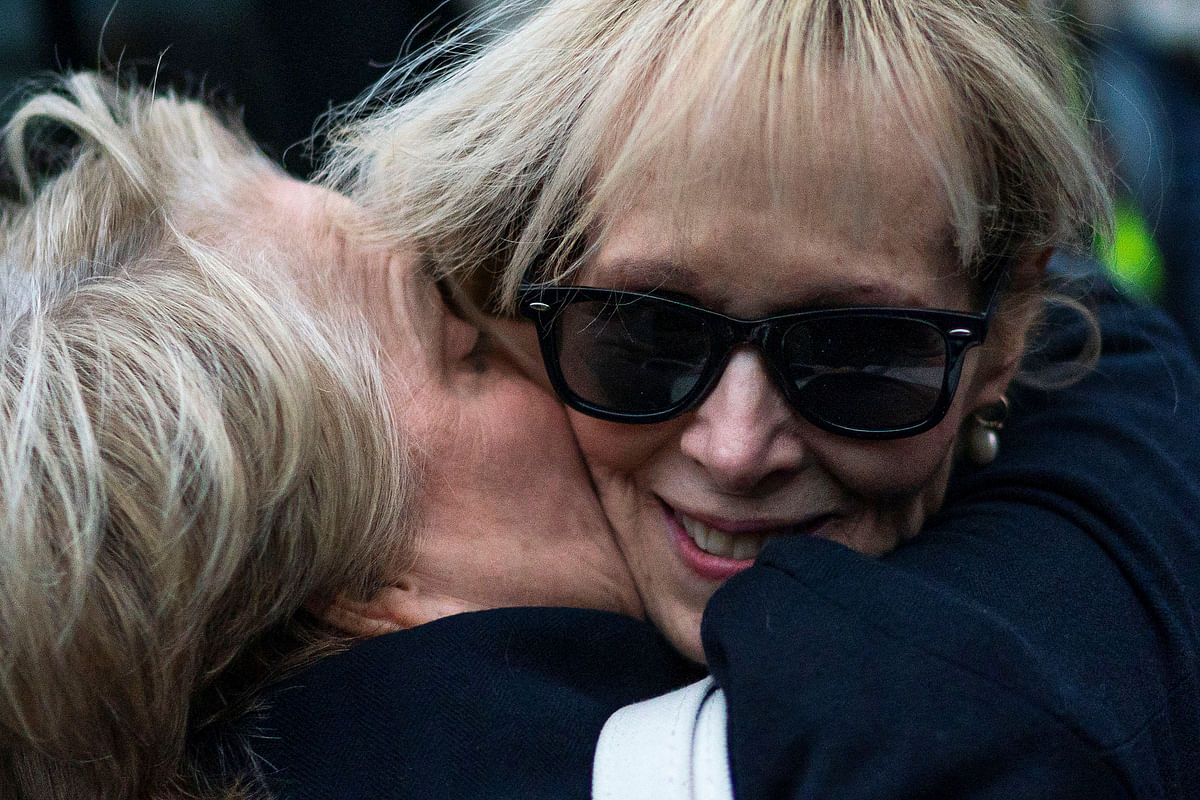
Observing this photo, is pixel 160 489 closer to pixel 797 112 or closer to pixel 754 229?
pixel 754 229

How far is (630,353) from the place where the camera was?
1.49 m

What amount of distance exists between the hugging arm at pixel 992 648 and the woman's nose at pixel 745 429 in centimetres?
16

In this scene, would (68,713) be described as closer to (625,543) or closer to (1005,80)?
(625,543)

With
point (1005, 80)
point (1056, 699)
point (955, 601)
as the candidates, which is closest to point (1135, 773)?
point (1056, 699)

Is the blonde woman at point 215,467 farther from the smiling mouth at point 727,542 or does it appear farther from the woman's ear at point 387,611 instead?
the smiling mouth at point 727,542

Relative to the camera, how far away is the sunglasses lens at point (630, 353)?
145 centimetres

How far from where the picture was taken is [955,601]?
1.21 meters

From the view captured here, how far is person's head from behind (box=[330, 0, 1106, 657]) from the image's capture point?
1.33m

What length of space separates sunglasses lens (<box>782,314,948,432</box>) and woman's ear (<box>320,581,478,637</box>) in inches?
23.5

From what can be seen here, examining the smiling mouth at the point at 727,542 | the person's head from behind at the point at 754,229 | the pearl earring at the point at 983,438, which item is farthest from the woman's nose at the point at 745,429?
the pearl earring at the point at 983,438

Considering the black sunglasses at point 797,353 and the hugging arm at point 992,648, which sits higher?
the black sunglasses at point 797,353

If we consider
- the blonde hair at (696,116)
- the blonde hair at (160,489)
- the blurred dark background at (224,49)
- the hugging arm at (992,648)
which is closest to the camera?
the hugging arm at (992,648)

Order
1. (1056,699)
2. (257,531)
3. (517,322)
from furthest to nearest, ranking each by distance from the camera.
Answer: (517,322) → (257,531) → (1056,699)

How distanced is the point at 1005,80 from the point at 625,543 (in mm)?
888
